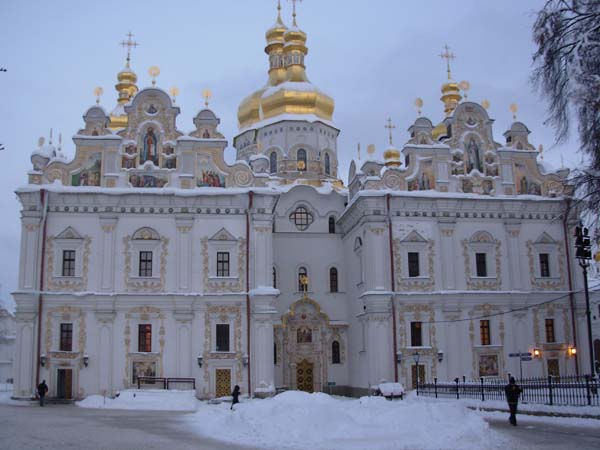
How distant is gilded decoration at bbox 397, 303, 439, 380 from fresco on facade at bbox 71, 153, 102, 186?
15.7 m

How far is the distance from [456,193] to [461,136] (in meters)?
3.19

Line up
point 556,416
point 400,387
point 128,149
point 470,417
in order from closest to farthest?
1. point 470,417
2. point 556,416
3. point 400,387
4. point 128,149

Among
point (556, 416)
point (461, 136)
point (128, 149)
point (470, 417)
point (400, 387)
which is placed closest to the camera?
point (470, 417)

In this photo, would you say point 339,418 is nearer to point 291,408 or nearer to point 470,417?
point 291,408

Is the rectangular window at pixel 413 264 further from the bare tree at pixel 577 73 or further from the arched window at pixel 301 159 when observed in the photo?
the bare tree at pixel 577 73

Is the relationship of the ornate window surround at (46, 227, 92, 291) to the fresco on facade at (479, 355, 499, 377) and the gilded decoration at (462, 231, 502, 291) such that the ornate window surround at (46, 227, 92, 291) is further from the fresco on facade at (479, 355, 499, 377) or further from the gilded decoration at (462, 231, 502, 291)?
the fresco on facade at (479, 355, 499, 377)

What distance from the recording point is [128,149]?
36.4 metres

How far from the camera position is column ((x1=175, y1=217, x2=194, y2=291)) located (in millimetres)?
34875

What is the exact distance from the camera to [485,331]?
3694cm

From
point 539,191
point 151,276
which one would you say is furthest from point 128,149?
point 539,191

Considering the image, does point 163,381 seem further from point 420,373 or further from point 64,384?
point 420,373

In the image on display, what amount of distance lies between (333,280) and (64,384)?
15.3 metres

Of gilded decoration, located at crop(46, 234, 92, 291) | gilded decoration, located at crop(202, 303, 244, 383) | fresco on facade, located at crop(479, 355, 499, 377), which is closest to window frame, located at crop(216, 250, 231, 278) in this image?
gilded decoration, located at crop(202, 303, 244, 383)

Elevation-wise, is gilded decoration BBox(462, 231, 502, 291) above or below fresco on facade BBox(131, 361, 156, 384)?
above
